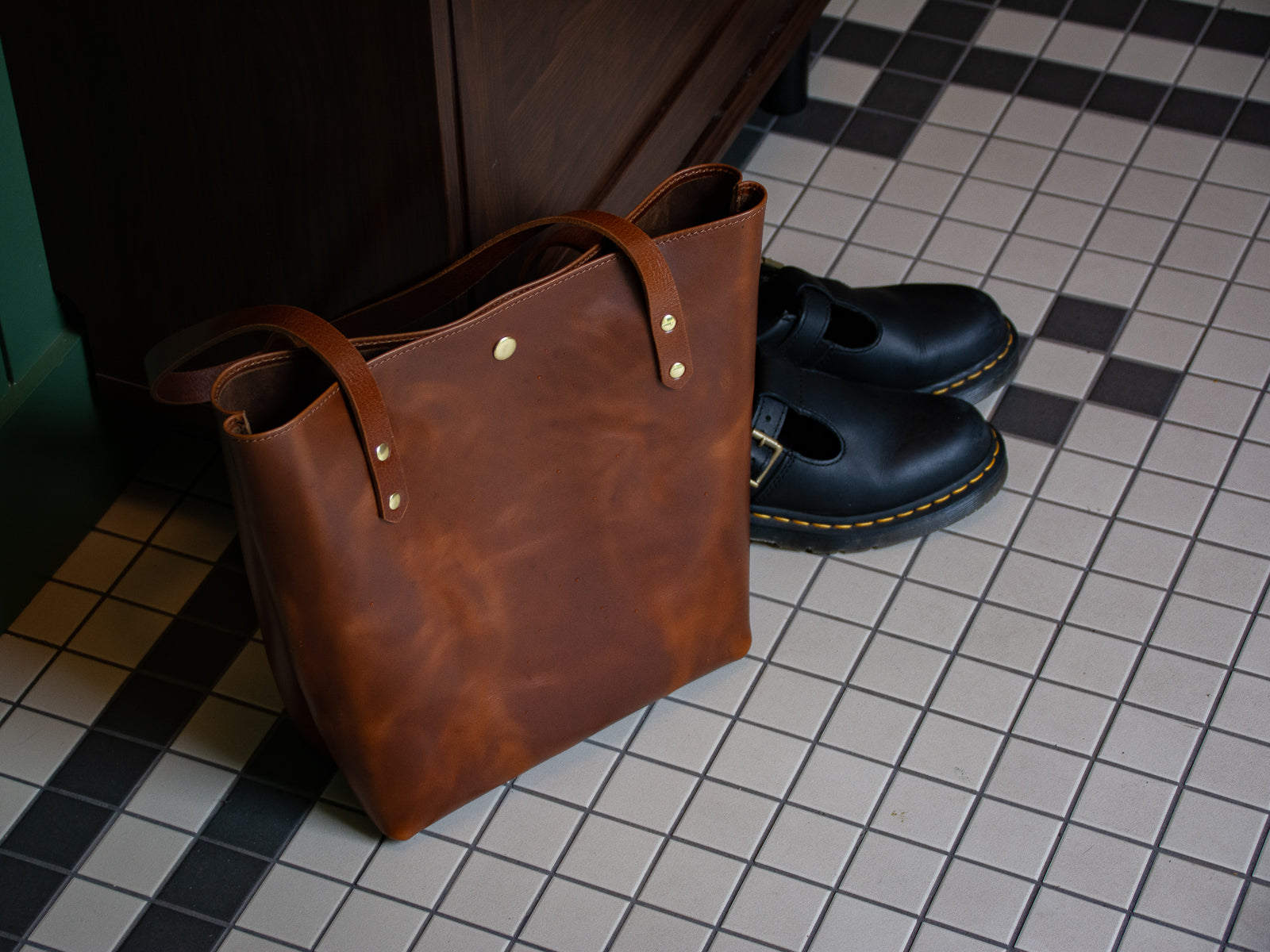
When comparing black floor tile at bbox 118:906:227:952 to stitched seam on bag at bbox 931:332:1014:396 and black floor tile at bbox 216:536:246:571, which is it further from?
stitched seam on bag at bbox 931:332:1014:396

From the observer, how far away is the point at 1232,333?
183 cm

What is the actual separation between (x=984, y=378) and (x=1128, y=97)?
68cm

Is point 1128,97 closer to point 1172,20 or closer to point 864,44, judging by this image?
point 1172,20

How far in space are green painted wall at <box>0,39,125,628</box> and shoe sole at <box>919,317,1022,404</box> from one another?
93 centimetres

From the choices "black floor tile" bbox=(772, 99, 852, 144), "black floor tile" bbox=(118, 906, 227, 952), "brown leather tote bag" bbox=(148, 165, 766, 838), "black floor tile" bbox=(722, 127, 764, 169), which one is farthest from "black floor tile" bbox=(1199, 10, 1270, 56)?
"black floor tile" bbox=(118, 906, 227, 952)

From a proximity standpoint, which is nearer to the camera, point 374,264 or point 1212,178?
point 374,264

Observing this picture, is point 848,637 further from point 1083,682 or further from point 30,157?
point 30,157

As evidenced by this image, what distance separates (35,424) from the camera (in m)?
1.51

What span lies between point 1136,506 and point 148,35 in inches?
44.1

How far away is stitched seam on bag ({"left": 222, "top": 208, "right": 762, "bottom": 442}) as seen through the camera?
1.02 m

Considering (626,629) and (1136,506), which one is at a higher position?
(626,629)

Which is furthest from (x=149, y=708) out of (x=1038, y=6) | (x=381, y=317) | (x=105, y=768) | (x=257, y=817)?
(x=1038, y=6)

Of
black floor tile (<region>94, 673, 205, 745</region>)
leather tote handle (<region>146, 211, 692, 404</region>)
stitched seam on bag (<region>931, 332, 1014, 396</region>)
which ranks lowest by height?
black floor tile (<region>94, 673, 205, 745</region>)

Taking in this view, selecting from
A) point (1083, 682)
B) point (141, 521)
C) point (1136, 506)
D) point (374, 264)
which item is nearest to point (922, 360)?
point (1136, 506)
